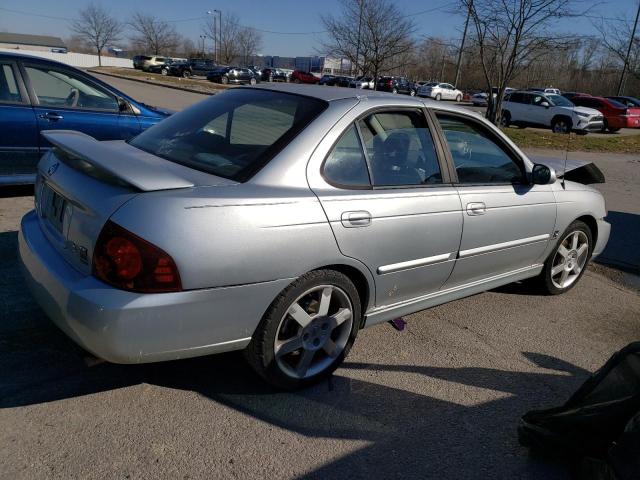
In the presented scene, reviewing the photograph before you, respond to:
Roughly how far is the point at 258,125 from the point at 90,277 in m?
1.38

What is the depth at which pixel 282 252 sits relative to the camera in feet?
8.33

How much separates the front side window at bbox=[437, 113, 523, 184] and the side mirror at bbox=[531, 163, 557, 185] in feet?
0.32

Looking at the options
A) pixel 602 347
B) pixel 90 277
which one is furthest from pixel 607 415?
pixel 90 277

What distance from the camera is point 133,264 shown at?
2273 millimetres

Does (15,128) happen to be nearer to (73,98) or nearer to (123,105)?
(73,98)

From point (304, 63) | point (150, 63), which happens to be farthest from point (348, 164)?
point (304, 63)

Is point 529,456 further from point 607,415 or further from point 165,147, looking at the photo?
point 165,147

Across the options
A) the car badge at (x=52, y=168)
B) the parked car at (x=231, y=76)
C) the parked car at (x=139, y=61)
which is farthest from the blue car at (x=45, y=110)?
the parked car at (x=139, y=61)

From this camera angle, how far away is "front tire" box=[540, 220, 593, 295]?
4.45 metres

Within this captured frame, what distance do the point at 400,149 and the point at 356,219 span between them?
0.77 m

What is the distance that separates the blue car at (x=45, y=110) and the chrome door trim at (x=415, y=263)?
4.48m

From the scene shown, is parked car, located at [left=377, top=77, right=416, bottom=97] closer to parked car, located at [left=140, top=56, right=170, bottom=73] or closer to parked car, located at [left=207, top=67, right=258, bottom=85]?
parked car, located at [left=207, top=67, right=258, bottom=85]

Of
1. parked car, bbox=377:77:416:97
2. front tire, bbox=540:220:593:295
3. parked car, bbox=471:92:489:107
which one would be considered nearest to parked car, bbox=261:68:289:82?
parked car, bbox=377:77:416:97

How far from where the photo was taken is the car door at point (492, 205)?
11.6ft
